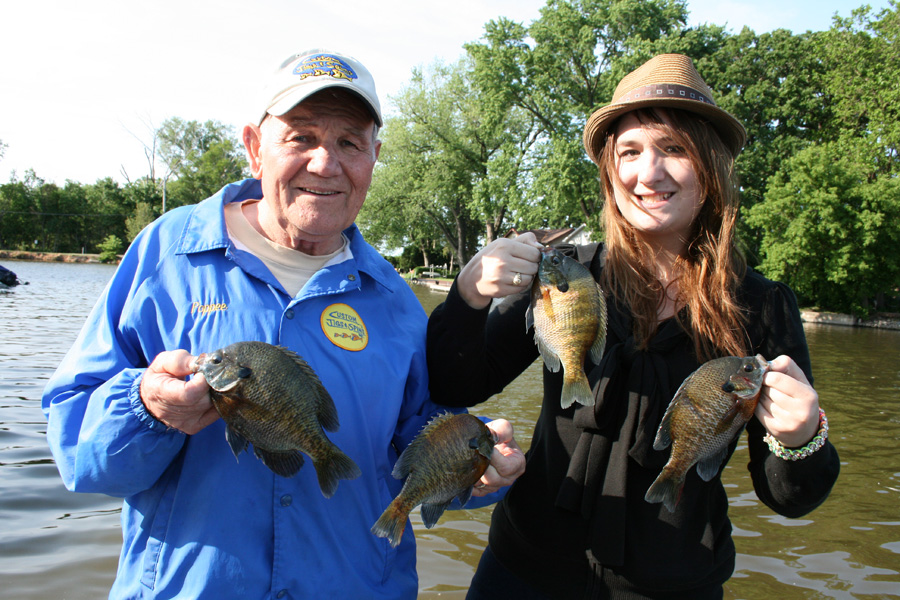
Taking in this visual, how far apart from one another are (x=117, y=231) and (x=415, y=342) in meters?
85.8

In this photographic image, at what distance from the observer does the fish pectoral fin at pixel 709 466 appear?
2391 mm

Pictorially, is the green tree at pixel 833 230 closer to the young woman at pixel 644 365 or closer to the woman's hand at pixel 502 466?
the young woman at pixel 644 365

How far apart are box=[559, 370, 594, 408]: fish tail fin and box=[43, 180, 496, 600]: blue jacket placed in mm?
710

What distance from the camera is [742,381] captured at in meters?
2.30

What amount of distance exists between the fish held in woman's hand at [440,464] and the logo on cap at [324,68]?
1.57m

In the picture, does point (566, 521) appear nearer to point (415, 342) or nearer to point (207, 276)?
point (415, 342)

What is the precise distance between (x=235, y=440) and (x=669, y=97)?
230 cm

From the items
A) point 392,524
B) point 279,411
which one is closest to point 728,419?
point 392,524

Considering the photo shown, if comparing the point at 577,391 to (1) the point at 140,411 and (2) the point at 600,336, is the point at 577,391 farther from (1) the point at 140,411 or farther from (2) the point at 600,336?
(1) the point at 140,411

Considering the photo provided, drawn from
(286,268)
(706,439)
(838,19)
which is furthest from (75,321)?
(838,19)

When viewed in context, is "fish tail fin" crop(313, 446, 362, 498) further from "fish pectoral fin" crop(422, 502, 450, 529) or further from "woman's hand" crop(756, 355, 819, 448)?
"woman's hand" crop(756, 355, 819, 448)

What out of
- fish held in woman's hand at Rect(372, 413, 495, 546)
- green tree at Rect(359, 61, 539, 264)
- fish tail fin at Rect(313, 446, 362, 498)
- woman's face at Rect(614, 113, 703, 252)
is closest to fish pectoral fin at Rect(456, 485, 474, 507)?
fish held in woman's hand at Rect(372, 413, 495, 546)

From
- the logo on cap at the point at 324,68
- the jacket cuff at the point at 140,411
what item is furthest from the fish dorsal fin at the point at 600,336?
the jacket cuff at the point at 140,411

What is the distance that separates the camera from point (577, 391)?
8.02 ft
